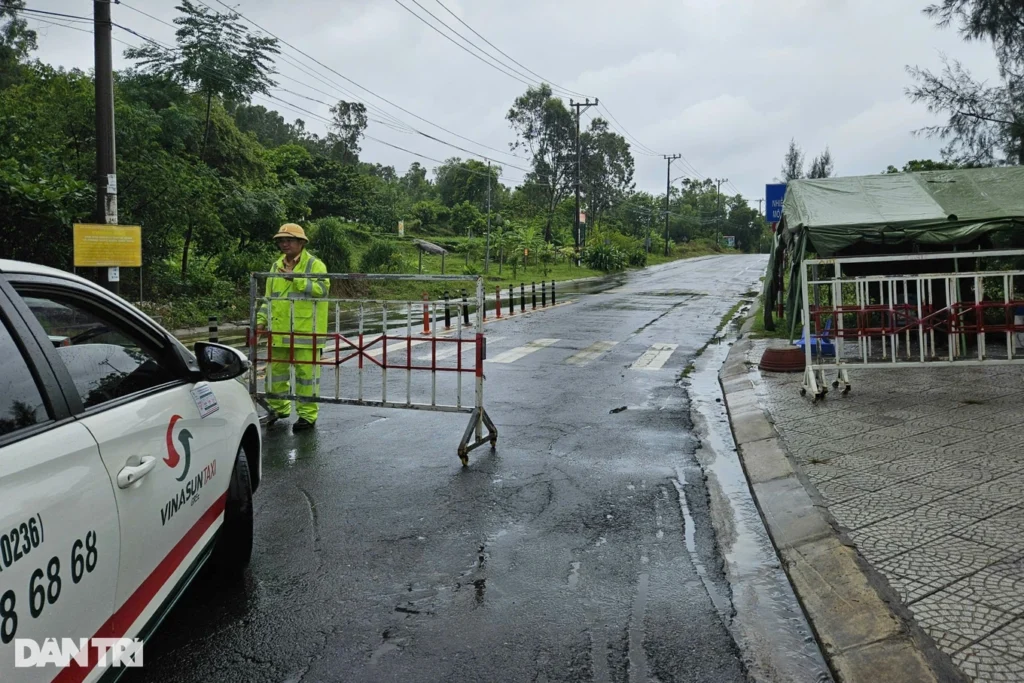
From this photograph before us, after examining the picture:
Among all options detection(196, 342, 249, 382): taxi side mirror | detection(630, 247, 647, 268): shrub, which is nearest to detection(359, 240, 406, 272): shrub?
detection(196, 342, 249, 382): taxi side mirror

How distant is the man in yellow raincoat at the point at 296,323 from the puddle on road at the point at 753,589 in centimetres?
360

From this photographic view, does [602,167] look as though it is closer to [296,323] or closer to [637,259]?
[637,259]

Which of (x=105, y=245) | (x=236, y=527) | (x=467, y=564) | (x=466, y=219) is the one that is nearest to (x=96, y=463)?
(x=236, y=527)

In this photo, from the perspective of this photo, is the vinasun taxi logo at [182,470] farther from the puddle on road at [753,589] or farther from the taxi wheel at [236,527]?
the puddle on road at [753,589]

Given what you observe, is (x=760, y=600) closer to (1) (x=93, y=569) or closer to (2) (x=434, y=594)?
(2) (x=434, y=594)

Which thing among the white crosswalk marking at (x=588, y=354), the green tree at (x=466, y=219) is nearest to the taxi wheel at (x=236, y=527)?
the white crosswalk marking at (x=588, y=354)

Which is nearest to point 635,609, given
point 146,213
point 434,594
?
point 434,594

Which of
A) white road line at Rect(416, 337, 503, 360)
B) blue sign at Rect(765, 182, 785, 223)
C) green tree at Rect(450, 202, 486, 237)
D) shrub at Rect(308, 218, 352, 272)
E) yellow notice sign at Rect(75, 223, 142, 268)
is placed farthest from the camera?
green tree at Rect(450, 202, 486, 237)

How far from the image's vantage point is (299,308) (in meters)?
7.79

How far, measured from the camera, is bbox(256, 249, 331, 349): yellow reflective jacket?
303 inches

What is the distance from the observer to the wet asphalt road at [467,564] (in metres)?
3.49

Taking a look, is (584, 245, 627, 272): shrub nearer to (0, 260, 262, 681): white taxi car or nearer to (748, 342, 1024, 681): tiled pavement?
(748, 342, 1024, 681): tiled pavement

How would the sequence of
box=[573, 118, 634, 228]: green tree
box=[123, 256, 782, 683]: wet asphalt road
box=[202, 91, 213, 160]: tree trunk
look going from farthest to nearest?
1. box=[573, 118, 634, 228]: green tree
2. box=[202, 91, 213, 160]: tree trunk
3. box=[123, 256, 782, 683]: wet asphalt road

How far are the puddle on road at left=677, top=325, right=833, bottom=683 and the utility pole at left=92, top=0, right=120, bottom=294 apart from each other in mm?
8718
